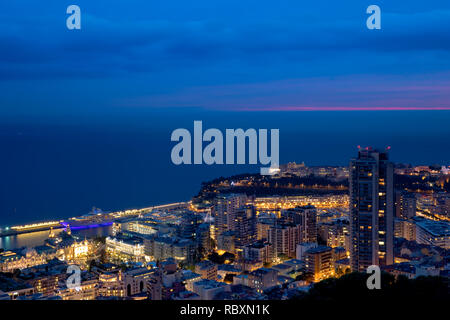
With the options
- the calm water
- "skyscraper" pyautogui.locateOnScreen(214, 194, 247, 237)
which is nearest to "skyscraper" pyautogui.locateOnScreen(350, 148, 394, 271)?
"skyscraper" pyautogui.locateOnScreen(214, 194, 247, 237)

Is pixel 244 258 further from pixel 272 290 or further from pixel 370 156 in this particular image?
pixel 370 156

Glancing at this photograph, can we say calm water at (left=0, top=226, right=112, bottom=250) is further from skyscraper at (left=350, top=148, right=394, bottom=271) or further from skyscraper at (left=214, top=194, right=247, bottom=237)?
skyscraper at (left=350, top=148, right=394, bottom=271)


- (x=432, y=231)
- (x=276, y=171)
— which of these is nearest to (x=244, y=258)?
(x=432, y=231)

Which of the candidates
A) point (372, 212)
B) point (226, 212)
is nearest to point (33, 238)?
point (226, 212)

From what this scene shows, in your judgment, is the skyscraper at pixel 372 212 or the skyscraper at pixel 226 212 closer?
the skyscraper at pixel 372 212

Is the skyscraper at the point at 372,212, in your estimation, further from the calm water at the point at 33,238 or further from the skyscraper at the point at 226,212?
the calm water at the point at 33,238

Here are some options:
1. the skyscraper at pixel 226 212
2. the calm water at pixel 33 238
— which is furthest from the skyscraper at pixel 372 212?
the calm water at pixel 33 238
